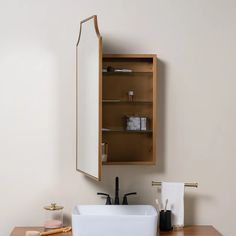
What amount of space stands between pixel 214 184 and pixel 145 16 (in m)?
Answer: 1.12

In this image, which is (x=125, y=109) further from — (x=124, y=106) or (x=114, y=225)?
(x=114, y=225)

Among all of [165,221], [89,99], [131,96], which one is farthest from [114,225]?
[131,96]

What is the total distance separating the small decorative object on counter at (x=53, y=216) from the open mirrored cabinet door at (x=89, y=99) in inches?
10.4

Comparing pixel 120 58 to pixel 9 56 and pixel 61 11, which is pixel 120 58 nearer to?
pixel 61 11

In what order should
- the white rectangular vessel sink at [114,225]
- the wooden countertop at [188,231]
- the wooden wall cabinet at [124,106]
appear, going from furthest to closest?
the wooden wall cabinet at [124,106]
the wooden countertop at [188,231]
the white rectangular vessel sink at [114,225]

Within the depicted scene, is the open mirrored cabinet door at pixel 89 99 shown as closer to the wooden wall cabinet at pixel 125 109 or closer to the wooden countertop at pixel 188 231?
the wooden wall cabinet at pixel 125 109

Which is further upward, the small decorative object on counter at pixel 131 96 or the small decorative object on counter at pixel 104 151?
the small decorative object on counter at pixel 131 96

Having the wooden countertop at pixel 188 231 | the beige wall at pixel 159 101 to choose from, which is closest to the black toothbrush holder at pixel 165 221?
the wooden countertop at pixel 188 231

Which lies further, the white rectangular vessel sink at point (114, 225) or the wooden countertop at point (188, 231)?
the wooden countertop at point (188, 231)

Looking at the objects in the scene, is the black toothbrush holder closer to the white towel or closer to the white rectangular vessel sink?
the white towel

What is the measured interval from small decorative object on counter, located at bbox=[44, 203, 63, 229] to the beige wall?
0.11m

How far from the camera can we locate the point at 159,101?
10.5ft

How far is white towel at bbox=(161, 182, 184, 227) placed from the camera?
3080 mm

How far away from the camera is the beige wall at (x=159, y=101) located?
3154mm
